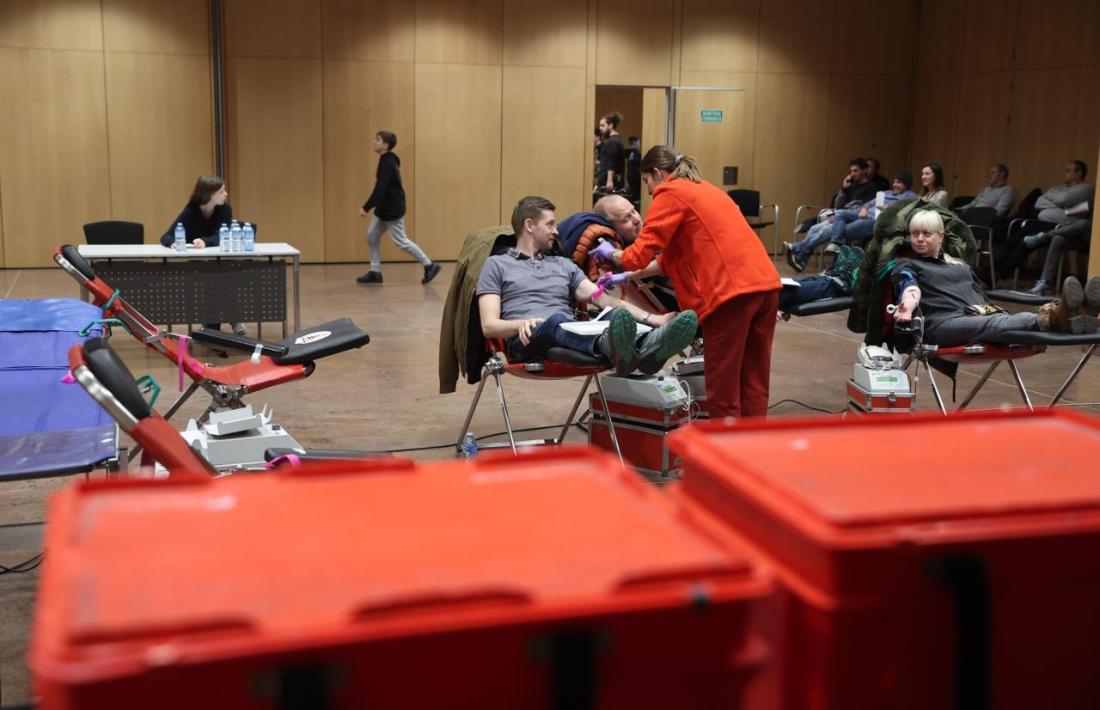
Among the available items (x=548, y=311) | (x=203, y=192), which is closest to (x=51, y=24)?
(x=203, y=192)

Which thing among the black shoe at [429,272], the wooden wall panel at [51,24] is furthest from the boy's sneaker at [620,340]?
the wooden wall panel at [51,24]

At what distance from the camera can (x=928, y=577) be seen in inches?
43.3

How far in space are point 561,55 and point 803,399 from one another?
8.17 m

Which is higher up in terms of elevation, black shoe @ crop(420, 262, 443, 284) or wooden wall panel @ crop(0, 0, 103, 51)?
wooden wall panel @ crop(0, 0, 103, 51)

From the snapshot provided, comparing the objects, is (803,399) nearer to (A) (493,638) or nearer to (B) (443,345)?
(B) (443,345)

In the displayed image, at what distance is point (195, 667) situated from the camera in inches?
34.9

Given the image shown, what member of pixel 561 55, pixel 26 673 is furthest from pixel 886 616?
pixel 561 55

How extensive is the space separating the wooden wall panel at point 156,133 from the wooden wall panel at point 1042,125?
9.04 meters

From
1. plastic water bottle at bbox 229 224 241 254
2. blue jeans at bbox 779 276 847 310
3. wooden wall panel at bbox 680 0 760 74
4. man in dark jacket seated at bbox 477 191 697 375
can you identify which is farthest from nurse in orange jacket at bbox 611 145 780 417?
wooden wall panel at bbox 680 0 760 74

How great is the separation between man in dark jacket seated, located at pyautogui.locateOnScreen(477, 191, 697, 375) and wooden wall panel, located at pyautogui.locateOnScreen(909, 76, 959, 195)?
1040cm

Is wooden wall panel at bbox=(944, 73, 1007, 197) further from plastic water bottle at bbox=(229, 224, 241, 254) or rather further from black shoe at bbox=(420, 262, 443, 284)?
plastic water bottle at bbox=(229, 224, 241, 254)

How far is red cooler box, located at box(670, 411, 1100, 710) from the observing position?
42.9 inches

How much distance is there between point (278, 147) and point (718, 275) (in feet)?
29.6

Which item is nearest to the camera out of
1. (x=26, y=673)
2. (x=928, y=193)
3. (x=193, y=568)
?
(x=193, y=568)
